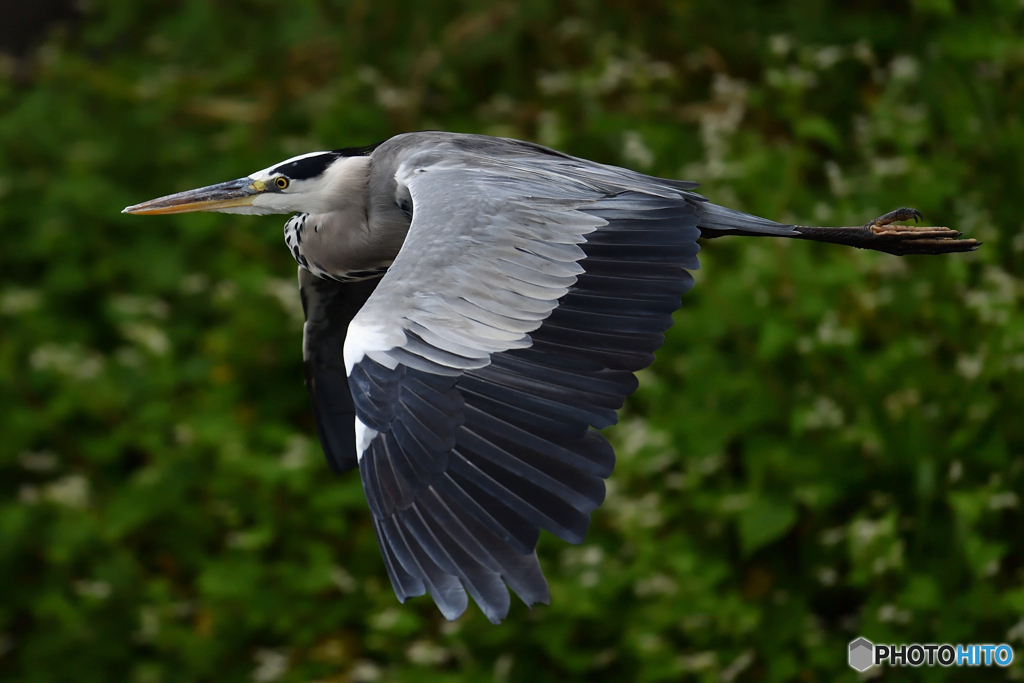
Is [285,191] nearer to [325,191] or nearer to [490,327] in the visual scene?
[325,191]

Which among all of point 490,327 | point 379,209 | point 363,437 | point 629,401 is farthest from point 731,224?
point 629,401

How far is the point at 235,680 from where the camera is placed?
206 inches

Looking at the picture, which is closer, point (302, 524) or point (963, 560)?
point (963, 560)

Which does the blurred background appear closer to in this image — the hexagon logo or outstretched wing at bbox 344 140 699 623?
the hexagon logo

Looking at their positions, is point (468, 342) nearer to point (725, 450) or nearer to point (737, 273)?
point (725, 450)

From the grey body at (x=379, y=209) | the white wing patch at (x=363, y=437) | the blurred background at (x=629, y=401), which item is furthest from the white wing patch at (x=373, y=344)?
the blurred background at (x=629, y=401)

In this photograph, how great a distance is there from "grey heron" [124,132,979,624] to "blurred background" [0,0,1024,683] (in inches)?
46.8

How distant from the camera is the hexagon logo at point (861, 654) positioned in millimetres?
4215

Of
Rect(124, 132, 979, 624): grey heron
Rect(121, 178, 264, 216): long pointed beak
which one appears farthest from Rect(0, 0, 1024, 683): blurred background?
Rect(121, 178, 264, 216): long pointed beak

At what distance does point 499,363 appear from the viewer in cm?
279

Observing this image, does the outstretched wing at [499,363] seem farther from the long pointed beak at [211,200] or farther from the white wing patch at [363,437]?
the long pointed beak at [211,200]

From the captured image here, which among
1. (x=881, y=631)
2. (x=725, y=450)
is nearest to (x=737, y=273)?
(x=725, y=450)

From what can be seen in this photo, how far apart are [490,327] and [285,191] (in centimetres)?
117

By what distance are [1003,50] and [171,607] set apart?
13.6ft
